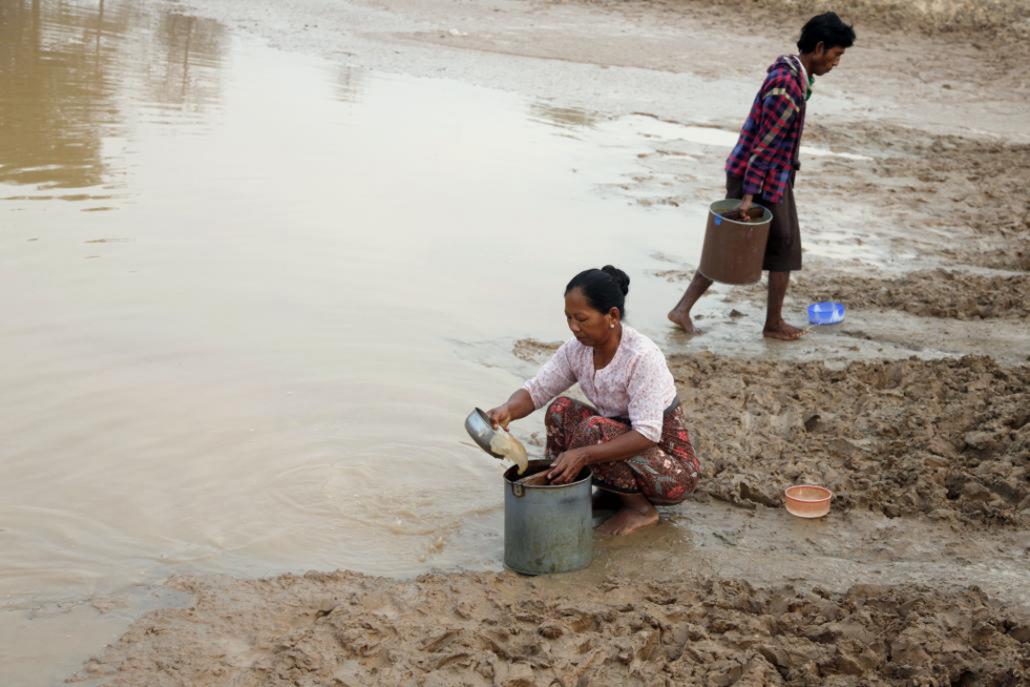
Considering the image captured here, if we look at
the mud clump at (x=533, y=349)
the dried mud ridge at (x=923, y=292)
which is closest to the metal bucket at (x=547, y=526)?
the mud clump at (x=533, y=349)

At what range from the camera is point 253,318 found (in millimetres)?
5891

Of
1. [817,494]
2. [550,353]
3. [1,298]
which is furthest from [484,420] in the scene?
[1,298]

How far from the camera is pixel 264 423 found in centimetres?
484

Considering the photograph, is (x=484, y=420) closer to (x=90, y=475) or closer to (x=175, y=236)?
(x=90, y=475)

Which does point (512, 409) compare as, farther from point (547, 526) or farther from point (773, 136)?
point (773, 136)

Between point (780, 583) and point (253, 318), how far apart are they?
328 centimetres

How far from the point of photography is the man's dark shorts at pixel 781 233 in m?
6.16

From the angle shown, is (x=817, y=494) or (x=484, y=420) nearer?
(x=484, y=420)

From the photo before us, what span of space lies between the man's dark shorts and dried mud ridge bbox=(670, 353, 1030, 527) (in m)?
0.71

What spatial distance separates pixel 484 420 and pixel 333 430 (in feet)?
4.18

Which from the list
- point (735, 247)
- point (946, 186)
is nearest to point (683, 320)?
point (735, 247)

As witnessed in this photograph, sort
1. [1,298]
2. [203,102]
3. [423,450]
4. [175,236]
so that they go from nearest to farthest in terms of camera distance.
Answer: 1. [423,450]
2. [1,298]
3. [175,236]
4. [203,102]

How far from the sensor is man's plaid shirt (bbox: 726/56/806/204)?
227 inches

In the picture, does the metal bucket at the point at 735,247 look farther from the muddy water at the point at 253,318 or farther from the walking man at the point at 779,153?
the muddy water at the point at 253,318
